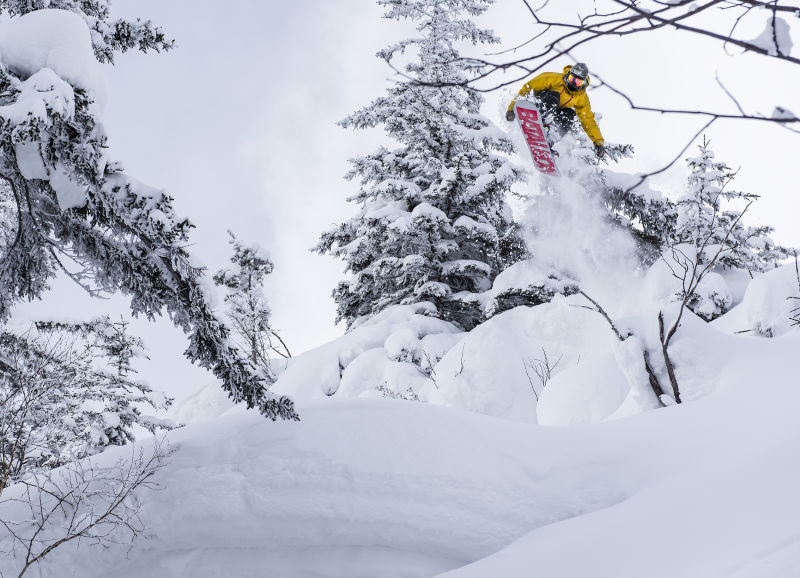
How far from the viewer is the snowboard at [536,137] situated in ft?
35.7

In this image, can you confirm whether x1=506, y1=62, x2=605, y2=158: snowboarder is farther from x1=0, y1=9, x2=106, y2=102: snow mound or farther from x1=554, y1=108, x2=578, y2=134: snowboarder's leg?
x1=0, y1=9, x2=106, y2=102: snow mound

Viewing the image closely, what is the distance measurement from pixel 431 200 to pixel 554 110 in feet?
15.4

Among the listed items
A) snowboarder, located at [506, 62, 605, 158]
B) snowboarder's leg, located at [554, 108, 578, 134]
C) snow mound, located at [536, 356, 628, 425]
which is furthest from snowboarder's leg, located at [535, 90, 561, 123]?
snow mound, located at [536, 356, 628, 425]

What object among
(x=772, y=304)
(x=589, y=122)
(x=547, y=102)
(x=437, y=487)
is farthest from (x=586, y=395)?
(x=547, y=102)

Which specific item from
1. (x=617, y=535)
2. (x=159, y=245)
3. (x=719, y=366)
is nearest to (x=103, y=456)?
(x=159, y=245)

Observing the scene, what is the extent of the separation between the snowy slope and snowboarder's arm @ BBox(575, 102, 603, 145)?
6.88 meters

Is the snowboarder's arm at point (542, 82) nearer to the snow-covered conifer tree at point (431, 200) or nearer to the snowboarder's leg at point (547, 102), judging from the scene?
the snowboarder's leg at point (547, 102)

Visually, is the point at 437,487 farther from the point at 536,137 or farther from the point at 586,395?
the point at 536,137

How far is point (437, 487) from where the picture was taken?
3717mm

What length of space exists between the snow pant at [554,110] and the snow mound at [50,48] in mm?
8902

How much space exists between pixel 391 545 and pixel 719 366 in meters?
3.71

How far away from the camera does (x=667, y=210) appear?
40.4 ft

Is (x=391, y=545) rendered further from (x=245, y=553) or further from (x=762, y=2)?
(x=762, y=2)

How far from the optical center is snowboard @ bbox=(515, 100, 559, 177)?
1088cm
